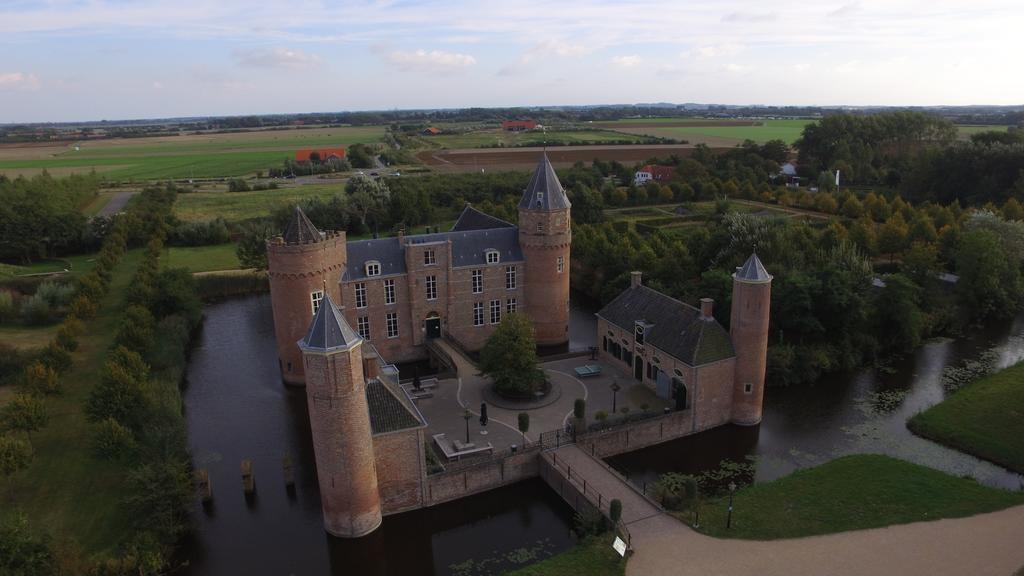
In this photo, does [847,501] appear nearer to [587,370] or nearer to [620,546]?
[620,546]

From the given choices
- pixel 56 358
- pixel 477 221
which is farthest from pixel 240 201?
pixel 56 358

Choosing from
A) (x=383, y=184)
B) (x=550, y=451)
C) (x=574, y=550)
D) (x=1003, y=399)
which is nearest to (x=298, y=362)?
(x=550, y=451)

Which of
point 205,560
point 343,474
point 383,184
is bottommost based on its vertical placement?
point 205,560

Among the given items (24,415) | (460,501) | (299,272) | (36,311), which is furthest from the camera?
(36,311)

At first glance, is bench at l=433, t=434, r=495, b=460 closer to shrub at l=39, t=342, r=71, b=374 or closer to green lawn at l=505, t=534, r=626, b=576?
green lawn at l=505, t=534, r=626, b=576

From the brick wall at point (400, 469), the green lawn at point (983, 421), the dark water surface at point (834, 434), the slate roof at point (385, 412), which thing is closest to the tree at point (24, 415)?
the slate roof at point (385, 412)

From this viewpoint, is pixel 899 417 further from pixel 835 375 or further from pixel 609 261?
pixel 609 261
